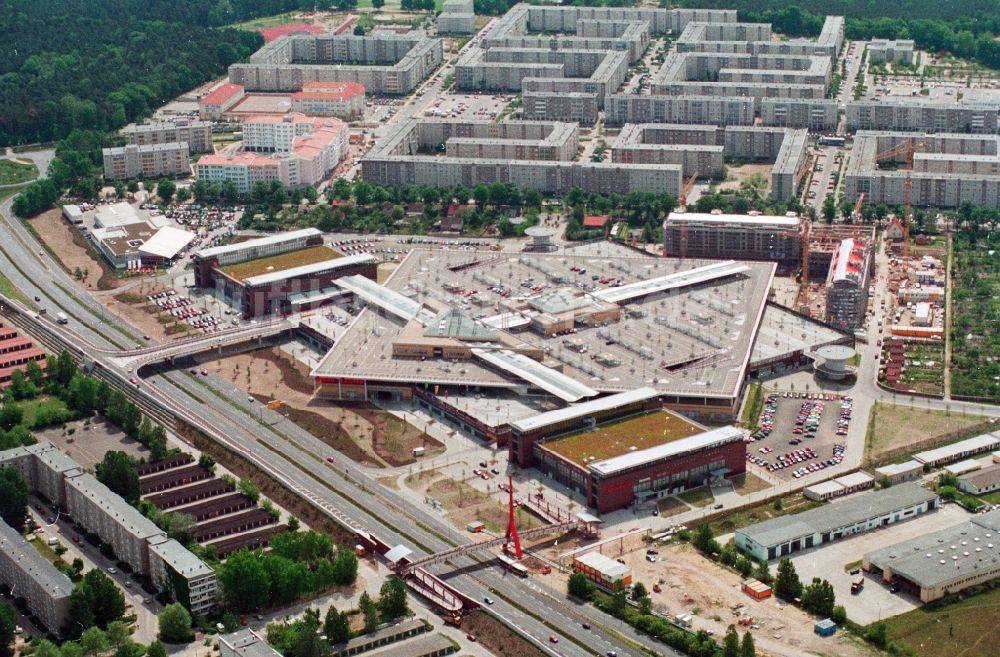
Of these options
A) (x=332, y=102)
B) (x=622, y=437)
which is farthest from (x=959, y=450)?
(x=332, y=102)

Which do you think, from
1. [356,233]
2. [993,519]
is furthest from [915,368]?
[356,233]

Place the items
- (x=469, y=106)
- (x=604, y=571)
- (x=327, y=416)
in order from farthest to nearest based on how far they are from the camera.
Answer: (x=469, y=106), (x=327, y=416), (x=604, y=571)

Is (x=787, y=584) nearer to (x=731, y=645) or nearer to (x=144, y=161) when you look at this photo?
(x=731, y=645)

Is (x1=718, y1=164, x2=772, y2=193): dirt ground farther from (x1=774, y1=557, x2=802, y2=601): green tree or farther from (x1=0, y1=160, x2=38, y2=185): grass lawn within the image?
(x1=774, y1=557, x2=802, y2=601): green tree

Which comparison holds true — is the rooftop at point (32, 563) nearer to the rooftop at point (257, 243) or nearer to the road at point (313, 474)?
the road at point (313, 474)

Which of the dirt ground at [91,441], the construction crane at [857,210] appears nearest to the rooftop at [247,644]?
the dirt ground at [91,441]

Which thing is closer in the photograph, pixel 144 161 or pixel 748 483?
pixel 748 483

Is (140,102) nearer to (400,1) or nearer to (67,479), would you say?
(400,1)
